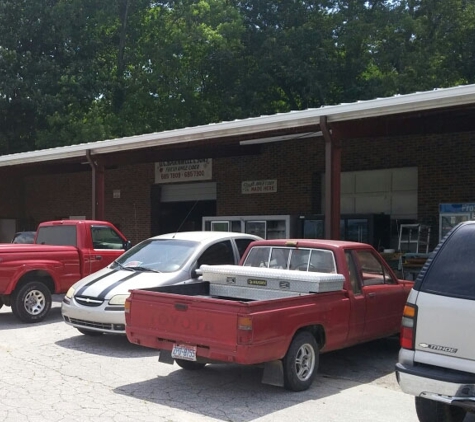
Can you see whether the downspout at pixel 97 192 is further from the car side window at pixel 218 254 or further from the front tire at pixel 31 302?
the car side window at pixel 218 254

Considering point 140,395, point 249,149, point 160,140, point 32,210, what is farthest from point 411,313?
point 32,210

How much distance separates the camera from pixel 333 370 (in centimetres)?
833

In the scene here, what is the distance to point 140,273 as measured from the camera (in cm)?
982

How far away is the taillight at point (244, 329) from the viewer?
21.2 feet

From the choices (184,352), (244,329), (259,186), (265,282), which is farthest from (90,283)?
(259,186)

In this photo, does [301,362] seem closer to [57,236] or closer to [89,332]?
[89,332]

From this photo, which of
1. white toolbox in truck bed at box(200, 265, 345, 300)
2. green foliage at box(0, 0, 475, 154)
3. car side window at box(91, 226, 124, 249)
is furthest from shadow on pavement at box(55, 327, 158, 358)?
green foliage at box(0, 0, 475, 154)

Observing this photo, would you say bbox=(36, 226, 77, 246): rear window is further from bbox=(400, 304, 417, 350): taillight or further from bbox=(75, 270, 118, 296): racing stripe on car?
bbox=(400, 304, 417, 350): taillight

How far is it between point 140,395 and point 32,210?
21.8 metres

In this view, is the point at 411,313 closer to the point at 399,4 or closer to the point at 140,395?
the point at 140,395

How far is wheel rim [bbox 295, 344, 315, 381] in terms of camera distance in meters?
7.15

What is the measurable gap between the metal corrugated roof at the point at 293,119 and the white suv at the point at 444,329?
5244mm

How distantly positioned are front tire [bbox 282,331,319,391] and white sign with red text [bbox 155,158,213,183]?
1427 cm

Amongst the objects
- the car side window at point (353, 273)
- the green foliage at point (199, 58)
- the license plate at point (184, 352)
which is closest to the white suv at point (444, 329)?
the license plate at point (184, 352)
